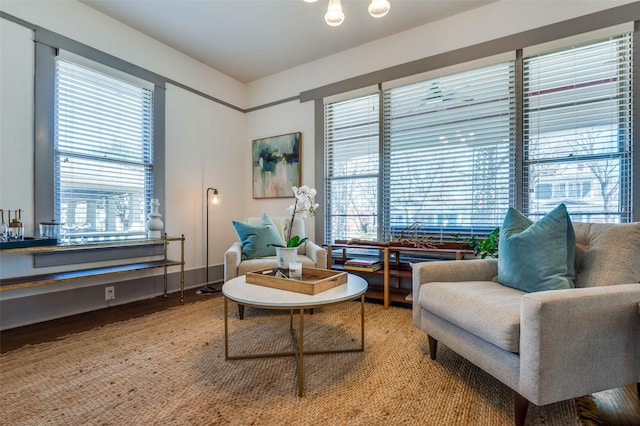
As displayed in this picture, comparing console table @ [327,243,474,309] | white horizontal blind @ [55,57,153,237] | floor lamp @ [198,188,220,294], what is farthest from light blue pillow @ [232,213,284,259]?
white horizontal blind @ [55,57,153,237]

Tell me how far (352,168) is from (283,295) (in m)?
2.23

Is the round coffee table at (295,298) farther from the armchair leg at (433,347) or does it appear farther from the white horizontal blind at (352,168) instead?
the white horizontal blind at (352,168)

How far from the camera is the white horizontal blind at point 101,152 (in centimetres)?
268

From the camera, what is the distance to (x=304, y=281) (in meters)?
1.81

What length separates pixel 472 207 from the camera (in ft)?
9.38

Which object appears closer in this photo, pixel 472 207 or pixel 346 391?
pixel 346 391

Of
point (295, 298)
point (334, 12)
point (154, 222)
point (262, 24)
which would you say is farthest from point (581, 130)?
point (154, 222)

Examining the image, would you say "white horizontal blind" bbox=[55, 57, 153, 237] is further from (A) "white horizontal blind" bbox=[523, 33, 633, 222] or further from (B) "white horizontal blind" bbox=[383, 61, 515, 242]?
(A) "white horizontal blind" bbox=[523, 33, 633, 222]

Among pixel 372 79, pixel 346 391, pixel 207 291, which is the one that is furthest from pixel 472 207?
pixel 207 291

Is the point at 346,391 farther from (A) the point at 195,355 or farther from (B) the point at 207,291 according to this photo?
(B) the point at 207,291

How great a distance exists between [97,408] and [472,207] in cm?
300

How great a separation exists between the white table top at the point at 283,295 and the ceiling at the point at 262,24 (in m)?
2.52

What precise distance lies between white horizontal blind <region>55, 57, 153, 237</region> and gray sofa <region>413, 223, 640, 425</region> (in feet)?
10.1

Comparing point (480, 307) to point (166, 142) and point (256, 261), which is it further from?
point (166, 142)
